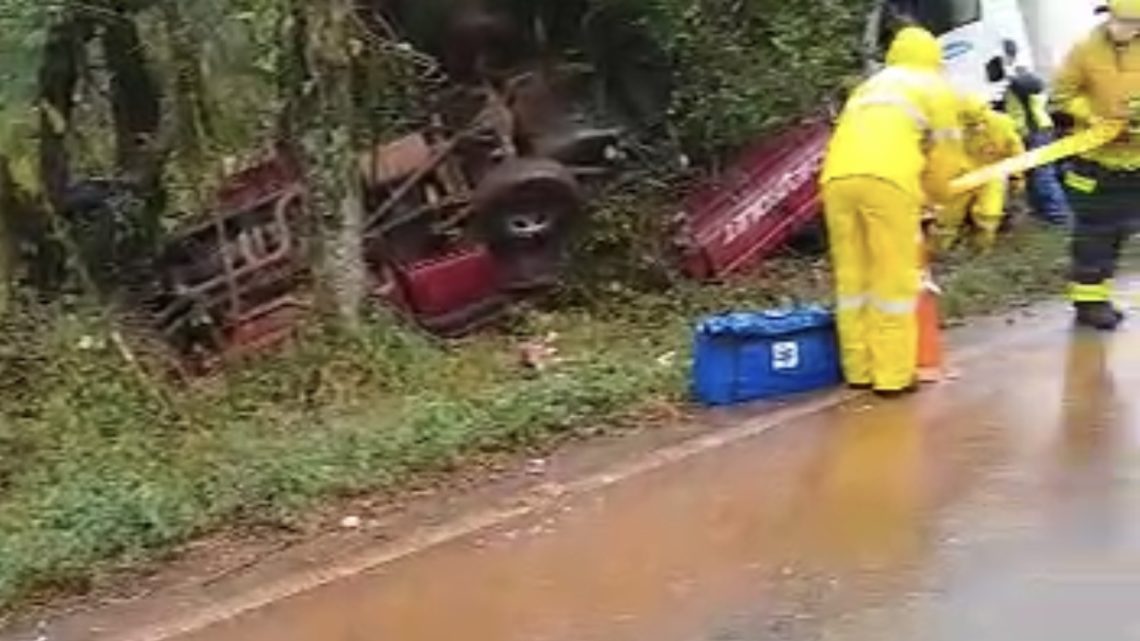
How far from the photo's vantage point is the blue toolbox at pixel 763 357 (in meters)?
8.83

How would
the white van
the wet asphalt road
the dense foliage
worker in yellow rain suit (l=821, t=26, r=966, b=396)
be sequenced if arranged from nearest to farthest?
the wet asphalt road
the dense foliage
worker in yellow rain suit (l=821, t=26, r=966, b=396)
the white van

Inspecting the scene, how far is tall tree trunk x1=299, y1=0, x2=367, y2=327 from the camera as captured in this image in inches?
363

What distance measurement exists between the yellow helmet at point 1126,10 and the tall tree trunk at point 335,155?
11.4 ft

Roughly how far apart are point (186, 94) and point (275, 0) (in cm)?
57

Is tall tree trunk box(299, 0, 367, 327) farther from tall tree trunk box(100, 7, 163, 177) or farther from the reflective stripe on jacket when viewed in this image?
the reflective stripe on jacket

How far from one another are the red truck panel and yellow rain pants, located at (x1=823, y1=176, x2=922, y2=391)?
2.87 meters

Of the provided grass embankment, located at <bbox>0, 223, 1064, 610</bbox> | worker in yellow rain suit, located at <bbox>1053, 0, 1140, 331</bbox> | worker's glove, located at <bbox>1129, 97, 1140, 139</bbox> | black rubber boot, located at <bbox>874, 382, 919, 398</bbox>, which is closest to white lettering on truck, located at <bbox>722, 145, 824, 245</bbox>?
grass embankment, located at <bbox>0, 223, 1064, 610</bbox>

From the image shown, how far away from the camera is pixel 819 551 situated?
21.7 ft

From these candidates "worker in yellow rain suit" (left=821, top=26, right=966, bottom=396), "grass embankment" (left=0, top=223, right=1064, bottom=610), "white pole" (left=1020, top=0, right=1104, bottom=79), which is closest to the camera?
"grass embankment" (left=0, top=223, right=1064, bottom=610)

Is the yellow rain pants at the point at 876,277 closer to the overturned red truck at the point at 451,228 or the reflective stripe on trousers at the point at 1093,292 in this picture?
the reflective stripe on trousers at the point at 1093,292

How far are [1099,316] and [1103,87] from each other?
1097mm

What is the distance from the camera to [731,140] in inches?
476

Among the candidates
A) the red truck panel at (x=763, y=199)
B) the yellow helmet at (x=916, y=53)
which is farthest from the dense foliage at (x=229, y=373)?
the yellow helmet at (x=916, y=53)

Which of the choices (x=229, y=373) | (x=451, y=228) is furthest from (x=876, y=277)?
(x=451, y=228)
